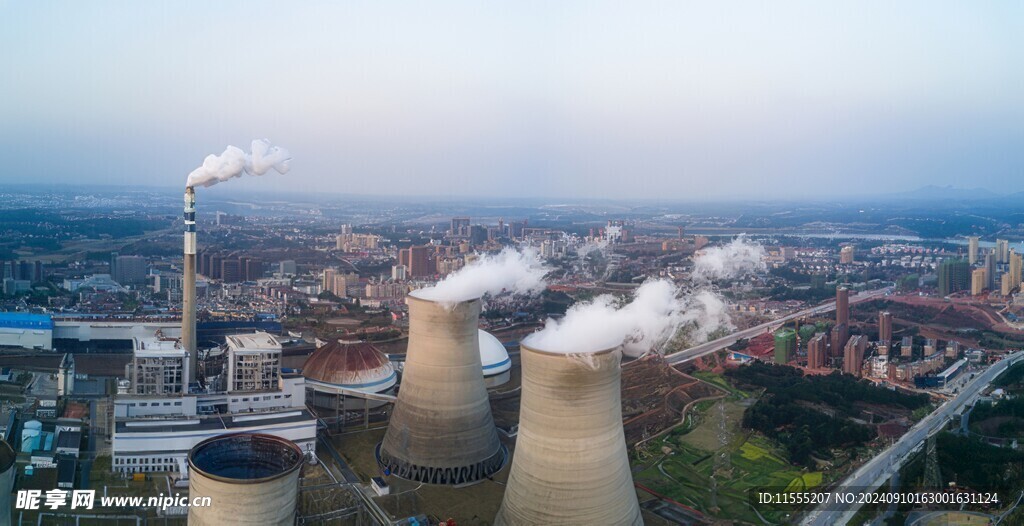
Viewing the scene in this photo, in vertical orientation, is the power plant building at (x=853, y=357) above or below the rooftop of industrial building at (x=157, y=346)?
below

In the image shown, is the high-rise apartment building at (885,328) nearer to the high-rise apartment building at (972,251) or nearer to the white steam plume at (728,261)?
the white steam plume at (728,261)

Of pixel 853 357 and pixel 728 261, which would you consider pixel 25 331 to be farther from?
pixel 728 261

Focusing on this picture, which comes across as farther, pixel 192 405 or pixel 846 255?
pixel 846 255

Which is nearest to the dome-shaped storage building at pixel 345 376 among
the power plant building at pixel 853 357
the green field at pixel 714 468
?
the green field at pixel 714 468

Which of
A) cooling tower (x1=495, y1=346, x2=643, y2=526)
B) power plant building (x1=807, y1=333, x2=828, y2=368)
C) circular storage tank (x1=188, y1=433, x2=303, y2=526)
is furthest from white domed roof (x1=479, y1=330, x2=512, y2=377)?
cooling tower (x1=495, y1=346, x2=643, y2=526)

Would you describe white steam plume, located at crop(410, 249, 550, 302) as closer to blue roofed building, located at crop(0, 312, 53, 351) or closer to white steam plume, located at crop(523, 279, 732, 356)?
white steam plume, located at crop(523, 279, 732, 356)

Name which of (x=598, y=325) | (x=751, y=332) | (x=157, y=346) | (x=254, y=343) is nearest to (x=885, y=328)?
(x=751, y=332)

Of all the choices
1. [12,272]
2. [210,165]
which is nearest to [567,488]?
[210,165]
